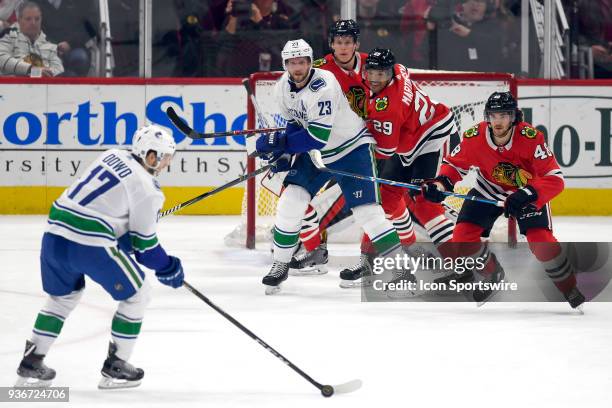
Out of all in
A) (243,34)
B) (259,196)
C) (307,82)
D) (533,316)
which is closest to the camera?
(533,316)

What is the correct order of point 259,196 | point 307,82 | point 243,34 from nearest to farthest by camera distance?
point 307,82, point 259,196, point 243,34

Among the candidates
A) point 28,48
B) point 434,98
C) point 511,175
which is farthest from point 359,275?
point 28,48

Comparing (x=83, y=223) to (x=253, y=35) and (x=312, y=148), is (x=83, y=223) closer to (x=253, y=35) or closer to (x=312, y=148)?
(x=312, y=148)

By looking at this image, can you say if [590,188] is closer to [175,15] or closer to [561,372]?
[175,15]

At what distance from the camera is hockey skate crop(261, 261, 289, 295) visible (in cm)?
477

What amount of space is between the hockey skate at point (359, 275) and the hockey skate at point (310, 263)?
1.04ft

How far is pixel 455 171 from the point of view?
15.2 feet

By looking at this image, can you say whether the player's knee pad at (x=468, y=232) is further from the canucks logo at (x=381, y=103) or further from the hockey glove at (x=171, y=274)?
the hockey glove at (x=171, y=274)

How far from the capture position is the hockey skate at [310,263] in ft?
17.7

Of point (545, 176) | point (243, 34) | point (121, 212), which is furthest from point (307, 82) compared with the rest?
point (243, 34)

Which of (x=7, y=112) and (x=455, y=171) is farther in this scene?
(x=7, y=112)

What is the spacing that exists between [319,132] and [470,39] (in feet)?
10.2

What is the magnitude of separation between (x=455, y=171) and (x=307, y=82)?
69 centimetres

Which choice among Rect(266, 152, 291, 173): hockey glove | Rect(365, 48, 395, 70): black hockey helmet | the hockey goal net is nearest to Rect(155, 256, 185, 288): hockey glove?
Rect(266, 152, 291, 173): hockey glove
